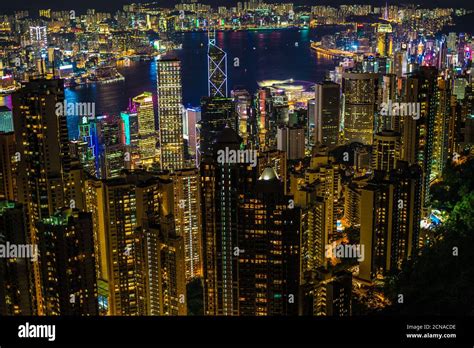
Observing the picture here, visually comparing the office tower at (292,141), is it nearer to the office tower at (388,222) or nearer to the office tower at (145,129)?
the office tower at (145,129)

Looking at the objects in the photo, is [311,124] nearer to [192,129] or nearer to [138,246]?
[192,129]

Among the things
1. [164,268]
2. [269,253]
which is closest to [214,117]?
[164,268]

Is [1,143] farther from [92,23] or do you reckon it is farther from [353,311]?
[353,311]

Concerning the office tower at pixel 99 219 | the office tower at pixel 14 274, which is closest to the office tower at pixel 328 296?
the office tower at pixel 99 219

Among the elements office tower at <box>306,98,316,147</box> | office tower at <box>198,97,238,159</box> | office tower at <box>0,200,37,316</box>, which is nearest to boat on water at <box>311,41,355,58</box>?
office tower at <box>306,98,316,147</box>

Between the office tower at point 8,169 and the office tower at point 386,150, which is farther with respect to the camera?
the office tower at point 386,150

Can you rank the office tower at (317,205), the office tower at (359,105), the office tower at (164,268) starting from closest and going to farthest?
the office tower at (164,268)
the office tower at (317,205)
the office tower at (359,105)
